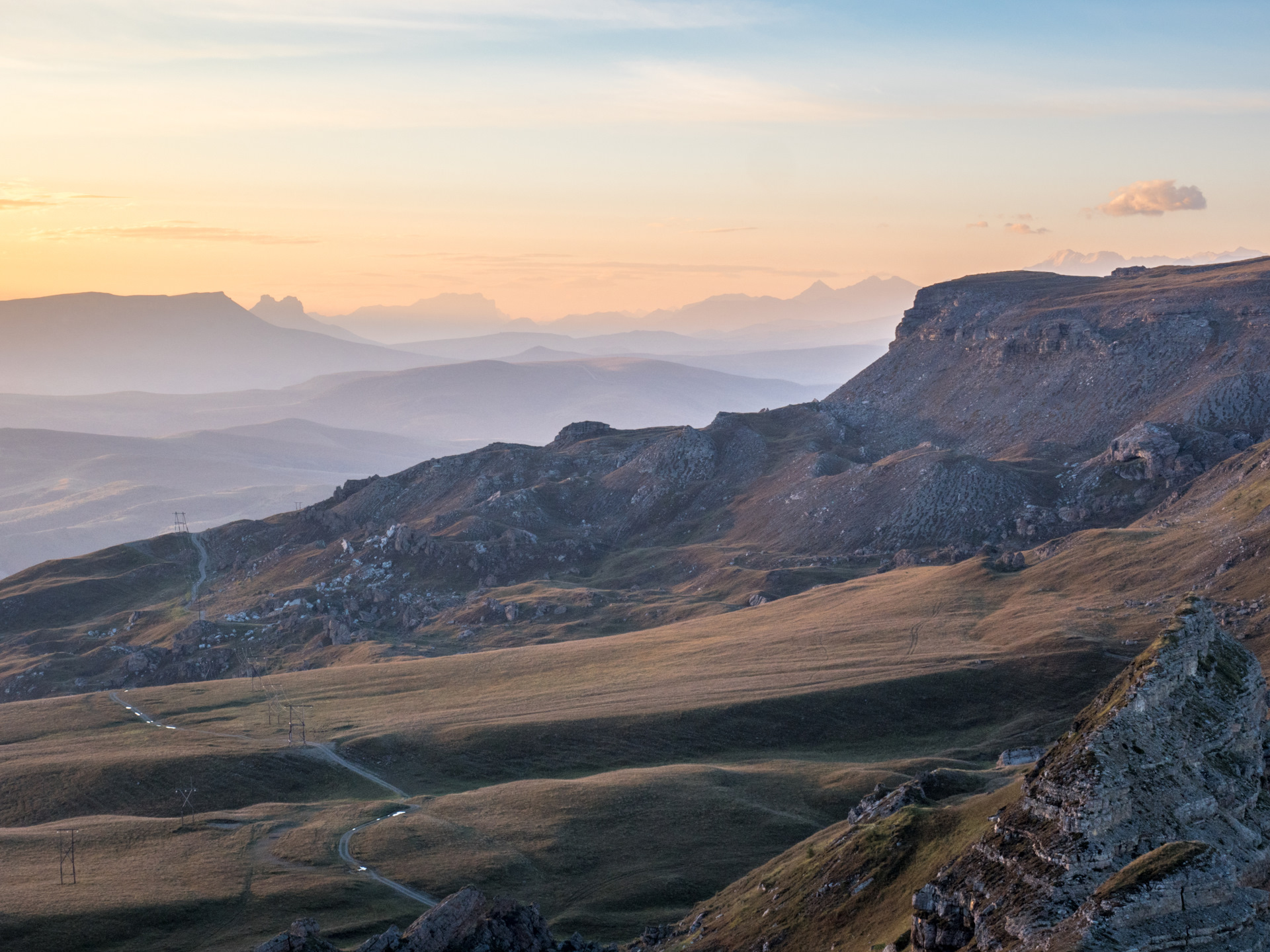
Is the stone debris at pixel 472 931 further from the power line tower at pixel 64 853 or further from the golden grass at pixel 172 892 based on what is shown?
the power line tower at pixel 64 853

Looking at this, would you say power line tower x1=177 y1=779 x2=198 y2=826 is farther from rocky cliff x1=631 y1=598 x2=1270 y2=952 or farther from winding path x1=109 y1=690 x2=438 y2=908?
rocky cliff x1=631 y1=598 x2=1270 y2=952

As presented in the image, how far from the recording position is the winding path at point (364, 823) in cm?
8276

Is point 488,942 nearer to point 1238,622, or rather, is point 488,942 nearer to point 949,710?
point 949,710

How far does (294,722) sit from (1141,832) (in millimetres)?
118179

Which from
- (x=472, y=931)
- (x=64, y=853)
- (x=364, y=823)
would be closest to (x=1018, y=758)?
(x=472, y=931)

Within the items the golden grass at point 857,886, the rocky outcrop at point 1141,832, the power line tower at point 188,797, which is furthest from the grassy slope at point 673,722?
the rocky outcrop at point 1141,832

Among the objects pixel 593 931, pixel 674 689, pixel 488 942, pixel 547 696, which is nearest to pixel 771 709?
pixel 674 689

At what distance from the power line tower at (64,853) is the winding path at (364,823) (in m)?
19.5

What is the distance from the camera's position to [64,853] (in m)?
89.4

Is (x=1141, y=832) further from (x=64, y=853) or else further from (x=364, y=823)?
(x=64, y=853)

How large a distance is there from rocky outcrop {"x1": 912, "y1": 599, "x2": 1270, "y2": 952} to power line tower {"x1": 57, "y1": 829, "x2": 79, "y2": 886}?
67308 millimetres

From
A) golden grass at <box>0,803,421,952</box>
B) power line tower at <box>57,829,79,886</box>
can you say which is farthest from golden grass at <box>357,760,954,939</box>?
power line tower at <box>57,829,79,886</box>

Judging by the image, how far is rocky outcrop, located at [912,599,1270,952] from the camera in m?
33.5

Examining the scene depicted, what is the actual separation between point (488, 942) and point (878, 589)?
416 feet
